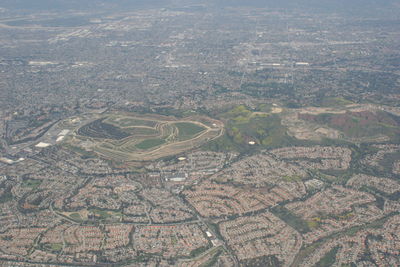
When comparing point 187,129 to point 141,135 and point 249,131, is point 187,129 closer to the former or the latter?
point 141,135

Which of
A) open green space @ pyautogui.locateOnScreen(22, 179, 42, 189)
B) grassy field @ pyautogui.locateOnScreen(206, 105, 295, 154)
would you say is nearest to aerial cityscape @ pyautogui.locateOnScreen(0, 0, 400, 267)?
open green space @ pyautogui.locateOnScreen(22, 179, 42, 189)

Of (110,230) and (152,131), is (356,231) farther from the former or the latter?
(152,131)

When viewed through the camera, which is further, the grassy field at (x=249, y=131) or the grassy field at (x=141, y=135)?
the grassy field at (x=249, y=131)

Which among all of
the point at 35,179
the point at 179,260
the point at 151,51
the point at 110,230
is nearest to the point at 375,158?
the point at 179,260

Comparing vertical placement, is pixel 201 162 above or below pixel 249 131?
below

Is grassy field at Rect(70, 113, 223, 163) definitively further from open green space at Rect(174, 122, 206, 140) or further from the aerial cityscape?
the aerial cityscape

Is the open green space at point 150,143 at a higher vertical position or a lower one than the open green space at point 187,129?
lower

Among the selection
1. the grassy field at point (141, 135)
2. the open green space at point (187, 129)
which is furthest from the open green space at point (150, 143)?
the open green space at point (187, 129)

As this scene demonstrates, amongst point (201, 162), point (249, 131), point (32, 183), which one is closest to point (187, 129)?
point (249, 131)

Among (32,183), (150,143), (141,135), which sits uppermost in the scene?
(141,135)

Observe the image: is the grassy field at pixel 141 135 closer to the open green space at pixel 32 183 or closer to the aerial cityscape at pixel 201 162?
the aerial cityscape at pixel 201 162
